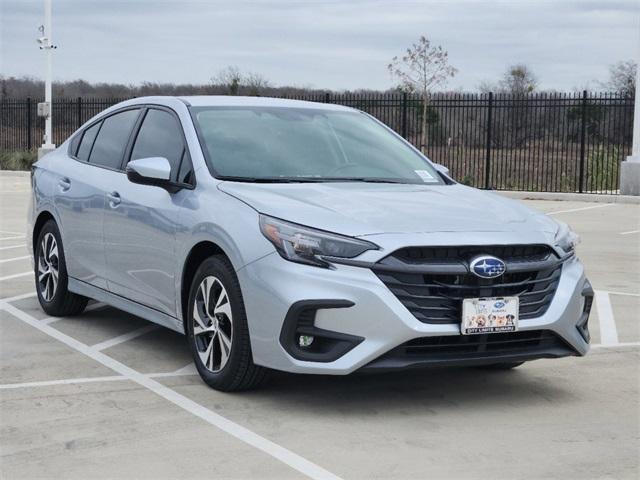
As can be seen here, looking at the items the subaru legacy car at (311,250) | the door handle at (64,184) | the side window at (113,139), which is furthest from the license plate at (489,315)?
the door handle at (64,184)

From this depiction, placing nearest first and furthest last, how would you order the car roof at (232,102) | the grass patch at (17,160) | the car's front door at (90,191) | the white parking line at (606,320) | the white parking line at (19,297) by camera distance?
the car roof at (232,102) → the car's front door at (90,191) → the white parking line at (606,320) → the white parking line at (19,297) → the grass patch at (17,160)

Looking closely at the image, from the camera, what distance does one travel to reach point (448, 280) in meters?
5.34

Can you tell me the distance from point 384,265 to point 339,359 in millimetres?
504

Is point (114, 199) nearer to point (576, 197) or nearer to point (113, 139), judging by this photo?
point (113, 139)

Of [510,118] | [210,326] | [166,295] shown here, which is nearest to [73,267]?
[166,295]

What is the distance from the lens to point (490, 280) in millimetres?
5375

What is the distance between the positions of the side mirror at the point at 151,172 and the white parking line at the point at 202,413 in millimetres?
1122

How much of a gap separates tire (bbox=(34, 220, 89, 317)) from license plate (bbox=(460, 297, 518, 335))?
359cm

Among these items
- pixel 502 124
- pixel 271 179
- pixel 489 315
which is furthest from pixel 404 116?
pixel 489 315

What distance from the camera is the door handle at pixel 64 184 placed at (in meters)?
7.79

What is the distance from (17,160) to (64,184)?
25993mm

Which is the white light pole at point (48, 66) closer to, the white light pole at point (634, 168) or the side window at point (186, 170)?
the white light pole at point (634, 168)

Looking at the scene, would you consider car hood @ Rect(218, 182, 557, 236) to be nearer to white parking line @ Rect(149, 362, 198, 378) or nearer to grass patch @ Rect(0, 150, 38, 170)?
white parking line @ Rect(149, 362, 198, 378)

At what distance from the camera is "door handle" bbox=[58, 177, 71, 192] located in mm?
7789
